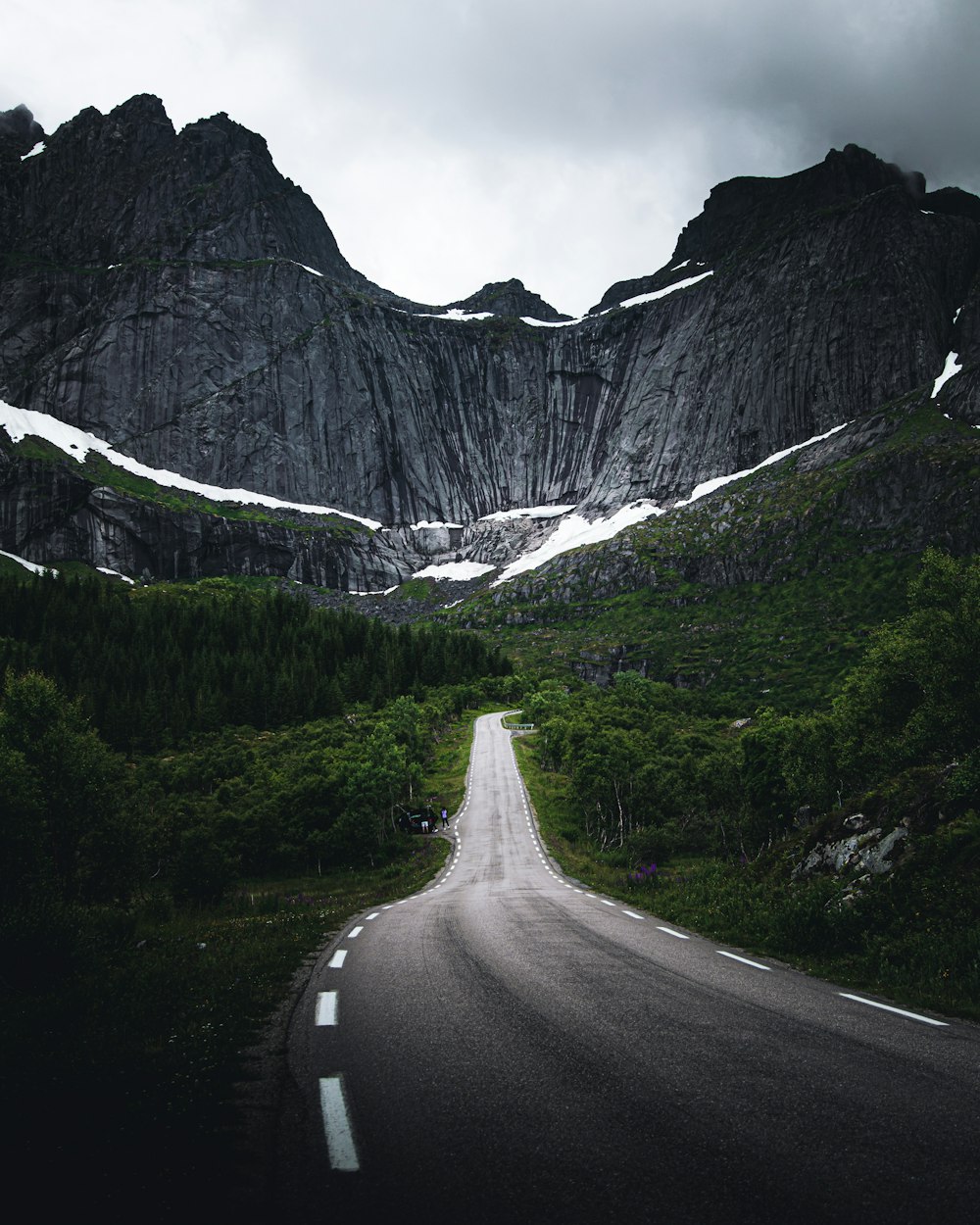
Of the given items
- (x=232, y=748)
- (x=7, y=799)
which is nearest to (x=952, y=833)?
(x=7, y=799)

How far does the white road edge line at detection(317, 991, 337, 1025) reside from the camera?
8098 mm

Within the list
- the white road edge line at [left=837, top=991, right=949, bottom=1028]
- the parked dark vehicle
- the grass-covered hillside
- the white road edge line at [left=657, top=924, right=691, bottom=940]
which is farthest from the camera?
the grass-covered hillside

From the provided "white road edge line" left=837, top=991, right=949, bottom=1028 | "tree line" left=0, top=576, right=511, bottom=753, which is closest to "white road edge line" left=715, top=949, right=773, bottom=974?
"white road edge line" left=837, top=991, right=949, bottom=1028

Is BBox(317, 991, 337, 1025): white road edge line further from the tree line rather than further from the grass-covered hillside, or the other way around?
the grass-covered hillside

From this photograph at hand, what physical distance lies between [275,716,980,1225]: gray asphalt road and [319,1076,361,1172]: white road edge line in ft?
0.07

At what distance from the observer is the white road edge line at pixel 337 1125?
4598 mm

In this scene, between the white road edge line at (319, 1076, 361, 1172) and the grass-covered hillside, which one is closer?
the white road edge line at (319, 1076, 361, 1172)

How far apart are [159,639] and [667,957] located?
113 meters

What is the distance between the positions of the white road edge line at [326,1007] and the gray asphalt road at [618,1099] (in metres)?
0.04

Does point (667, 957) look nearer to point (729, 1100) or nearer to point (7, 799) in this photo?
point (729, 1100)

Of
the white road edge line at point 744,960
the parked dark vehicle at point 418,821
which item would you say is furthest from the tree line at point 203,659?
the white road edge line at point 744,960

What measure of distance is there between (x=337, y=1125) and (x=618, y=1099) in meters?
2.35

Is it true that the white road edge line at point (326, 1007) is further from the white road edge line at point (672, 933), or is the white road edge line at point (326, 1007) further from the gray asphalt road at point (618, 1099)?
the white road edge line at point (672, 933)

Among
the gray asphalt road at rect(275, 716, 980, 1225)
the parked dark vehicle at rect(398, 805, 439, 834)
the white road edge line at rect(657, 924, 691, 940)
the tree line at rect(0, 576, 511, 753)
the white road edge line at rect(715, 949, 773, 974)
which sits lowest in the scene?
the parked dark vehicle at rect(398, 805, 439, 834)
